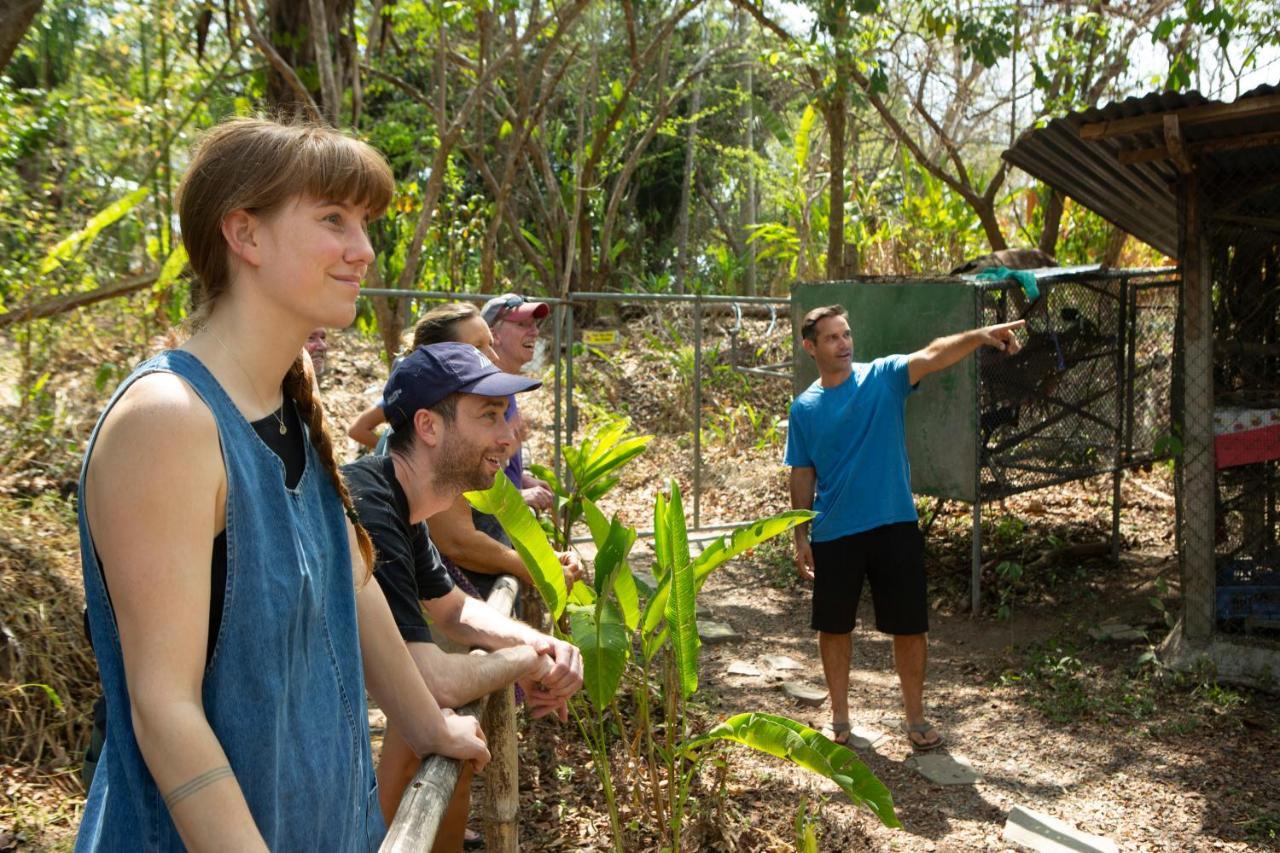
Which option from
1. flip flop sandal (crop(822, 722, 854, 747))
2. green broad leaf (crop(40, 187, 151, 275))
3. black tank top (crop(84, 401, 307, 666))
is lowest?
flip flop sandal (crop(822, 722, 854, 747))

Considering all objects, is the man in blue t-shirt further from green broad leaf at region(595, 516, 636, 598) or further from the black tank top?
the black tank top

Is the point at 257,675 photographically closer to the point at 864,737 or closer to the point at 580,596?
the point at 580,596

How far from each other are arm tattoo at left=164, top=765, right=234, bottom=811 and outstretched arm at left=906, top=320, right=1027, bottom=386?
4562 millimetres

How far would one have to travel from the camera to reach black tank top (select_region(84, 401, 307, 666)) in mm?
1370

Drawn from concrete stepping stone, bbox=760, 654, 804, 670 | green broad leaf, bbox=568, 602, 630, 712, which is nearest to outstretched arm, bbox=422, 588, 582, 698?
green broad leaf, bbox=568, 602, 630, 712

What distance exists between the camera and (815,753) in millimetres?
3326

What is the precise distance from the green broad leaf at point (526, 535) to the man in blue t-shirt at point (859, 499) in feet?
7.01

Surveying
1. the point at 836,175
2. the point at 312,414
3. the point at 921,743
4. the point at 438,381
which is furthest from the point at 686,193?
the point at 312,414

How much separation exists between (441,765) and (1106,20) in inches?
385

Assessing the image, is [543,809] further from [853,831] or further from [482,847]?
[853,831]

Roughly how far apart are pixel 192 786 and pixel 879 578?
14.4 ft

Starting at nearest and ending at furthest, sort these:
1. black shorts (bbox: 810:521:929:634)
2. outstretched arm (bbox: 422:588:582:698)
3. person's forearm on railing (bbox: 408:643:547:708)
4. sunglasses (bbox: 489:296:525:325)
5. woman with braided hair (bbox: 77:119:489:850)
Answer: woman with braided hair (bbox: 77:119:489:850) → person's forearm on railing (bbox: 408:643:547:708) → outstretched arm (bbox: 422:588:582:698) → sunglasses (bbox: 489:296:525:325) → black shorts (bbox: 810:521:929:634)

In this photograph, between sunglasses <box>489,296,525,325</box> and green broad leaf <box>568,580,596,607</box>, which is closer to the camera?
green broad leaf <box>568,580,596,607</box>

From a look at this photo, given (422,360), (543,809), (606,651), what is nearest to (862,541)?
(543,809)
